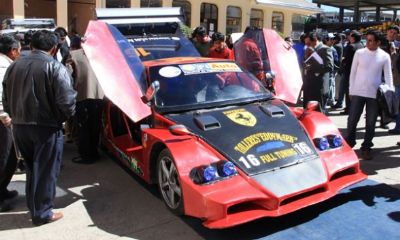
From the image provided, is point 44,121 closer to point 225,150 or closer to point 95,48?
point 95,48

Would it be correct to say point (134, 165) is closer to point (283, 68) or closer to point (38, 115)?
point (38, 115)

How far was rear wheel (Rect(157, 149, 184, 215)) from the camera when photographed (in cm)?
424

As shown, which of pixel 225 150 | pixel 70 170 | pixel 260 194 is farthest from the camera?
pixel 70 170

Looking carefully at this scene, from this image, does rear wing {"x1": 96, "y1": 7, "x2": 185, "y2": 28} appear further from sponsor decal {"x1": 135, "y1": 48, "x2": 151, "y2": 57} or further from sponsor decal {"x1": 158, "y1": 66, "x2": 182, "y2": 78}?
sponsor decal {"x1": 158, "y1": 66, "x2": 182, "y2": 78}

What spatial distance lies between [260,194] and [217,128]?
91 cm

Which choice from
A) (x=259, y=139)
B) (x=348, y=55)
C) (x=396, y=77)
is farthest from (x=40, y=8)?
(x=259, y=139)

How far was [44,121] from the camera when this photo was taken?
421cm

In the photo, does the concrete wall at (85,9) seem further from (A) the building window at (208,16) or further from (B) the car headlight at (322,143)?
(B) the car headlight at (322,143)

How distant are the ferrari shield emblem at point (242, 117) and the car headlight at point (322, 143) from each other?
653mm

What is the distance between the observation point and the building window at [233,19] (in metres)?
31.7

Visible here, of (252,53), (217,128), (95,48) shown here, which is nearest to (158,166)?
(217,128)

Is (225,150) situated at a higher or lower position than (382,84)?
lower

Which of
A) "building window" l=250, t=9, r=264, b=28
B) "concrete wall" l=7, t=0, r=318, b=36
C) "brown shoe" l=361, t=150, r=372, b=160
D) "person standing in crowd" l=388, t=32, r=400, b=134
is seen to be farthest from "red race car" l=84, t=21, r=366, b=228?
"building window" l=250, t=9, r=264, b=28

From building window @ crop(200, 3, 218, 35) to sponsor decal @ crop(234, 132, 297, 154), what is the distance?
26.0 meters
